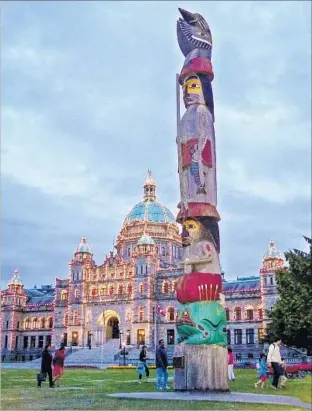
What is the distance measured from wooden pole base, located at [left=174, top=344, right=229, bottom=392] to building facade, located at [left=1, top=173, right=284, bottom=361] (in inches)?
2156

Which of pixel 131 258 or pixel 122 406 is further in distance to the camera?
pixel 131 258

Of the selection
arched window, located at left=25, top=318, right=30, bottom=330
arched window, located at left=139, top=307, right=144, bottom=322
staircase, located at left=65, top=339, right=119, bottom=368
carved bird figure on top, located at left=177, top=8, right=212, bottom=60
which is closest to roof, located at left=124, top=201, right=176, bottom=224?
arched window, located at left=139, top=307, right=144, bottom=322

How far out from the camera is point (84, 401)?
665 inches

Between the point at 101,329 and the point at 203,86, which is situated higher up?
the point at 203,86

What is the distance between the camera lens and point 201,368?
64.6 ft

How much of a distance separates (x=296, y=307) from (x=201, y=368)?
19.1 meters

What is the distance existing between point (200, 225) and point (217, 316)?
374 cm

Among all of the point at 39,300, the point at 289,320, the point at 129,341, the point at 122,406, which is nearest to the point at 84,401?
the point at 122,406

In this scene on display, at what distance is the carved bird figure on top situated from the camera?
24.3m

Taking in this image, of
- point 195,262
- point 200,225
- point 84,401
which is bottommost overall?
point 84,401

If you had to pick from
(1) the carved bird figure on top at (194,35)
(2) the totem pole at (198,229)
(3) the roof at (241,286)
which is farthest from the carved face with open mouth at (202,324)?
(3) the roof at (241,286)

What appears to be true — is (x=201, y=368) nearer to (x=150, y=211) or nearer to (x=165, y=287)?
(x=165, y=287)

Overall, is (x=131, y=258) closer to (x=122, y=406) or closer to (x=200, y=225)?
(x=200, y=225)

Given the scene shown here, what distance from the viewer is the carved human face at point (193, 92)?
23625mm
